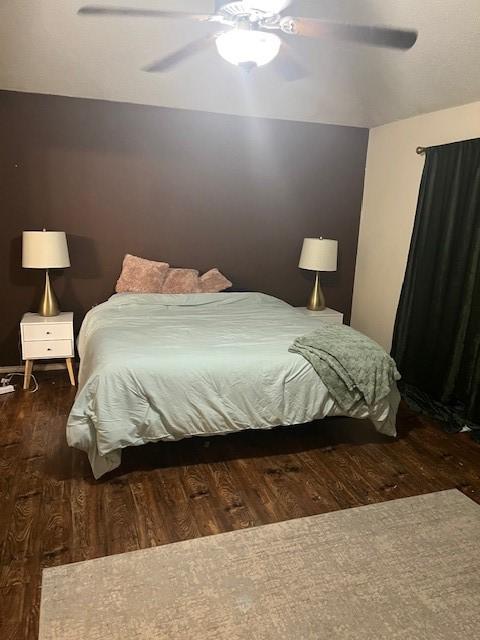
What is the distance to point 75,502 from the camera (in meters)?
2.28

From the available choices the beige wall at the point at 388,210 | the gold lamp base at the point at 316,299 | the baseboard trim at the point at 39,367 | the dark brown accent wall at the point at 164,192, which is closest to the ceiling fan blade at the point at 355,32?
the beige wall at the point at 388,210

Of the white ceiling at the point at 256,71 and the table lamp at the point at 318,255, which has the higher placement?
the white ceiling at the point at 256,71

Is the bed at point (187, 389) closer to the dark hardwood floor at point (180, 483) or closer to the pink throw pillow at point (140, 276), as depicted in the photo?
the dark hardwood floor at point (180, 483)

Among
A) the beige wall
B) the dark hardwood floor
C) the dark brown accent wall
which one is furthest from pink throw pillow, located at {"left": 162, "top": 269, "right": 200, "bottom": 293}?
the beige wall

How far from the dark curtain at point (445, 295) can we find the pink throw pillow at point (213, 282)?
61.0 inches

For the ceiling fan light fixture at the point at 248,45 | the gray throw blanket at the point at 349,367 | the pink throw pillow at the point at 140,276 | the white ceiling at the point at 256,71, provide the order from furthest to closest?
the pink throw pillow at the point at 140,276, the gray throw blanket at the point at 349,367, the white ceiling at the point at 256,71, the ceiling fan light fixture at the point at 248,45

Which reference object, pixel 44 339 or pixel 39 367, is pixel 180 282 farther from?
pixel 39 367

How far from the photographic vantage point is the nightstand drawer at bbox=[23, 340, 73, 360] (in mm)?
3557

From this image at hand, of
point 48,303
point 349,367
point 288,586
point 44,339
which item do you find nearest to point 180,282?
point 48,303

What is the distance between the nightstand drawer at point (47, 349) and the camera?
3.56 metres

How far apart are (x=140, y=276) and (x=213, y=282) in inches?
25.5

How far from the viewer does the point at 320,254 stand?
4230mm

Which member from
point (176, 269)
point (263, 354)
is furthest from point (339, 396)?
point (176, 269)

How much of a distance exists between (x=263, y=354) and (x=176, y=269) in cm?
177
